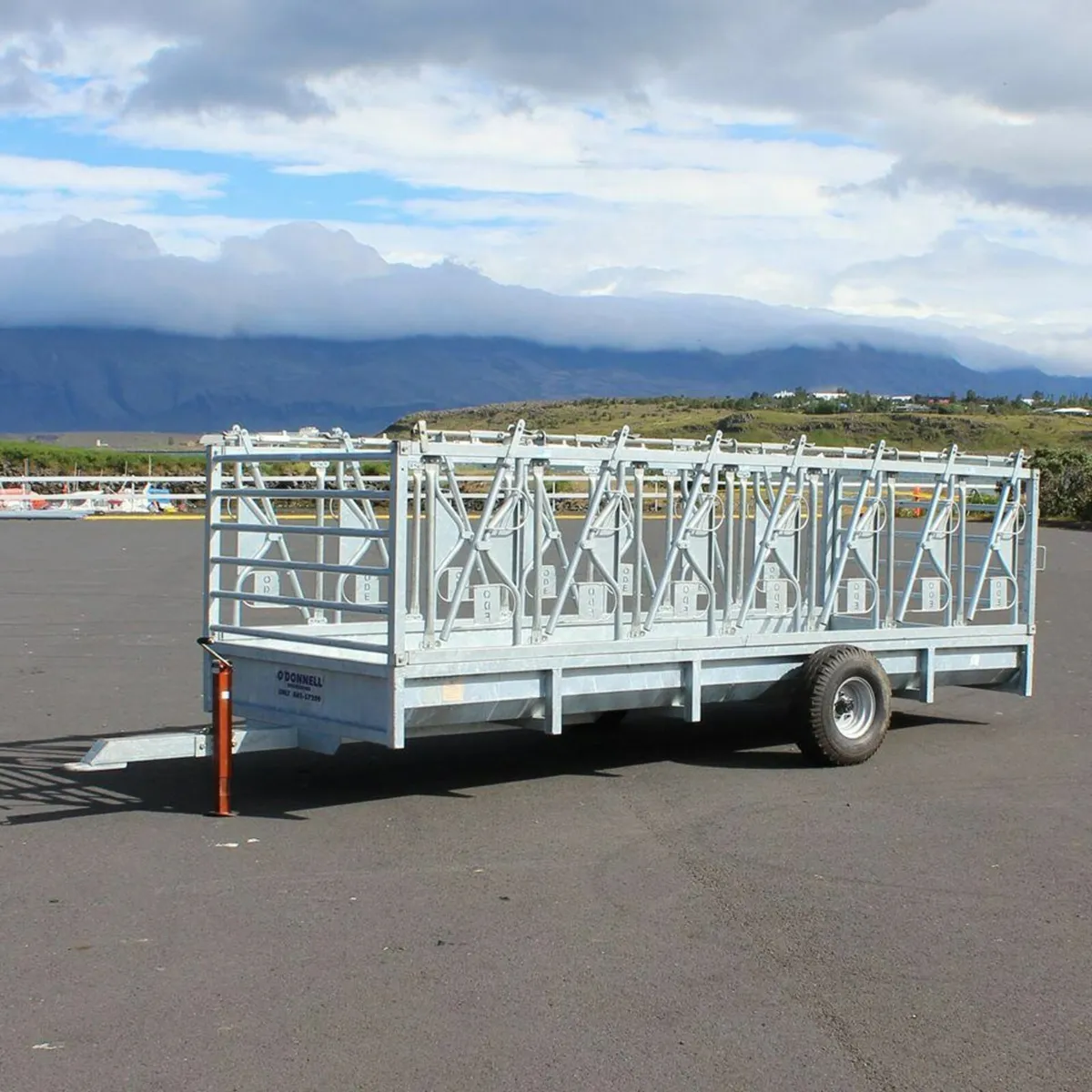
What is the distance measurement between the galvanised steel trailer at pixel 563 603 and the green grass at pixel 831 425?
62554 mm

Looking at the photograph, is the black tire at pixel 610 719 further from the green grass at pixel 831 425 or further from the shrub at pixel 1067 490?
the green grass at pixel 831 425

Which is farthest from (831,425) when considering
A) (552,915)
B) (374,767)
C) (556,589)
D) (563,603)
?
(552,915)

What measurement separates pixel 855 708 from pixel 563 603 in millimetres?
2186

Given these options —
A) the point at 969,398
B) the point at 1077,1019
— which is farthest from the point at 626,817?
the point at 969,398

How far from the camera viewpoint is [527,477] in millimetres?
10664

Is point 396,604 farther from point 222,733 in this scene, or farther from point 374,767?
point 374,767

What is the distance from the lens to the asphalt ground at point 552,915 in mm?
5336

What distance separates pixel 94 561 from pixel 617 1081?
24.0m

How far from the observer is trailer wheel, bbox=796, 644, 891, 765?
10.4m

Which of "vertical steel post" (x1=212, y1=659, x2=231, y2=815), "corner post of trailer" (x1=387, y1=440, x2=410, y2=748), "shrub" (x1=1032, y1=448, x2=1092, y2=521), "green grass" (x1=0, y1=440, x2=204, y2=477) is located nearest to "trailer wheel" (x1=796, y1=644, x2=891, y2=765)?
"corner post of trailer" (x1=387, y1=440, x2=410, y2=748)

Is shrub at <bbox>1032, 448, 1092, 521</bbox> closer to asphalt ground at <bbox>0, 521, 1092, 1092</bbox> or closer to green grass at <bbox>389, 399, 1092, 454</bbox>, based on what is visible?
green grass at <bbox>389, 399, 1092, 454</bbox>

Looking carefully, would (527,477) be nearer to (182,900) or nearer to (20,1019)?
(182,900)

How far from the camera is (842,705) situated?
10.8 metres

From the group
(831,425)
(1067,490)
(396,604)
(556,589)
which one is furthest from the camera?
(831,425)
